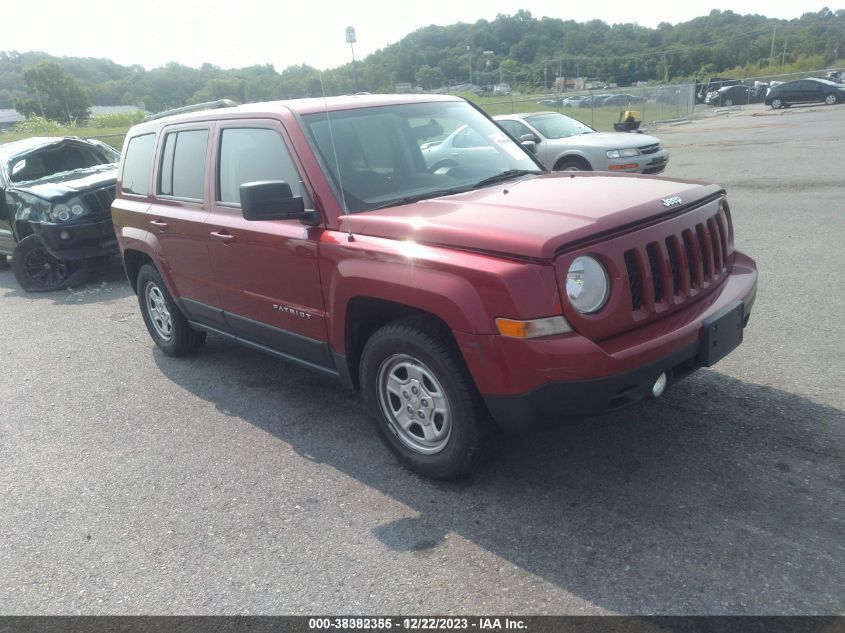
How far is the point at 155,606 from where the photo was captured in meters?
2.95

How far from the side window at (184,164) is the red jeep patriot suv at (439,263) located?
0.8 inches

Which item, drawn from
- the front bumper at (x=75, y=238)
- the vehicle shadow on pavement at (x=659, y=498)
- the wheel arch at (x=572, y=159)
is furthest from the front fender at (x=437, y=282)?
the wheel arch at (x=572, y=159)

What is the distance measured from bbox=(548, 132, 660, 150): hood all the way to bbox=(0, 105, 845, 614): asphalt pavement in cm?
730

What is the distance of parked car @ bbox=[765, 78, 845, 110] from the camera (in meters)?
36.5

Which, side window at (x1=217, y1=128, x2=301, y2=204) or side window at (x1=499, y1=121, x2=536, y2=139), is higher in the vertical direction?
side window at (x1=217, y1=128, x2=301, y2=204)

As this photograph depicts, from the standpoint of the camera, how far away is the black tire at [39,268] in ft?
30.2

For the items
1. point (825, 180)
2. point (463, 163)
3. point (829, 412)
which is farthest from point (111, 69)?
point (825, 180)

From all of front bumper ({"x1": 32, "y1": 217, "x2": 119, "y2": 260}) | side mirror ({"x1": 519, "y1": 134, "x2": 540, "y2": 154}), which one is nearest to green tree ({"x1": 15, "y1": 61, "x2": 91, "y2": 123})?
front bumper ({"x1": 32, "y1": 217, "x2": 119, "y2": 260})

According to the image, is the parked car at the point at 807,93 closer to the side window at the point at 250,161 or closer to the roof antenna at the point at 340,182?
the roof antenna at the point at 340,182

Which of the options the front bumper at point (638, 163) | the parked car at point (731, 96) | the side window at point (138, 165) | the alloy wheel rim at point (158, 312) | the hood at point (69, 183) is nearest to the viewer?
the side window at point (138, 165)

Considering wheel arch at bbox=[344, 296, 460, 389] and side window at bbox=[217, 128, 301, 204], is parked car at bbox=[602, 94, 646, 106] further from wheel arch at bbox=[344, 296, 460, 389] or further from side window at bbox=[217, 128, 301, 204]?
wheel arch at bbox=[344, 296, 460, 389]

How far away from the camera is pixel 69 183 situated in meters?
9.14

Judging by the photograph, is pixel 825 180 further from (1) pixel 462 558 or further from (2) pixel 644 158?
(1) pixel 462 558

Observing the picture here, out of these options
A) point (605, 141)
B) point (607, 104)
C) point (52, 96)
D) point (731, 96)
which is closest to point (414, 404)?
point (605, 141)
